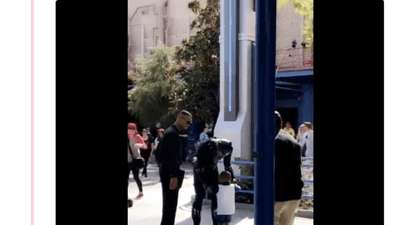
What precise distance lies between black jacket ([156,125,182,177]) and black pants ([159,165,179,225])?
90mm

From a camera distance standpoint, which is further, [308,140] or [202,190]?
[308,140]

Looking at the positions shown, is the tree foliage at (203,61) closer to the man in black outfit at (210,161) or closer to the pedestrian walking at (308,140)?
the pedestrian walking at (308,140)

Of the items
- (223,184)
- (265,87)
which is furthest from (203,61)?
(265,87)

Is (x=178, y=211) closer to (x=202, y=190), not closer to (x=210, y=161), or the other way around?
(x=202, y=190)

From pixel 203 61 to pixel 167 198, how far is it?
387 inches

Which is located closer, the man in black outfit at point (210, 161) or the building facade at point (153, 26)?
the man in black outfit at point (210, 161)

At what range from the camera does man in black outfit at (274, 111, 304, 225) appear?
17.6 feet

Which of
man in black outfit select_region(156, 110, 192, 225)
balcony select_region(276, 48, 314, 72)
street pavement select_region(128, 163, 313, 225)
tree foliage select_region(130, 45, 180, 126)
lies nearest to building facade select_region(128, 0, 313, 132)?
balcony select_region(276, 48, 314, 72)

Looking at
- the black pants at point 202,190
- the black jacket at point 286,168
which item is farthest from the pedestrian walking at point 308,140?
the black jacket at point 286,168

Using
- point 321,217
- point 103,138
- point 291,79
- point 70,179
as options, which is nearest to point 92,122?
point 103,138

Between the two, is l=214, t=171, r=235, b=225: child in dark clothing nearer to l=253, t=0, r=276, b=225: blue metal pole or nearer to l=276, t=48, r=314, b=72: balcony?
l=253, t=0, r=276, b=225: blue metal pole

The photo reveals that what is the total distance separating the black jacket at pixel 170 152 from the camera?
5805 millimetres

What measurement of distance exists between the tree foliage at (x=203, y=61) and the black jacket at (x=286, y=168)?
9.67 metres

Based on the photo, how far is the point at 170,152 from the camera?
581 centimetres
